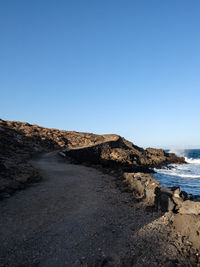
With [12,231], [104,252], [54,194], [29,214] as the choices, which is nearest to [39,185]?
[54,194]

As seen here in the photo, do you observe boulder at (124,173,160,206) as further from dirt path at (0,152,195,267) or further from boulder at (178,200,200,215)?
boulder at (178,200,200,215)

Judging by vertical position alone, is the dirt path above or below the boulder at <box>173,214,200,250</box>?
below

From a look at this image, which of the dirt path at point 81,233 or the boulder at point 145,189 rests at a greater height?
the boulder at point 145,189

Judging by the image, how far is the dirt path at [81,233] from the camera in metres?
3.81

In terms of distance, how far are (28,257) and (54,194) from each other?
4424 mm

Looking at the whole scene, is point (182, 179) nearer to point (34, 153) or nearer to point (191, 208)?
point (191, 208)

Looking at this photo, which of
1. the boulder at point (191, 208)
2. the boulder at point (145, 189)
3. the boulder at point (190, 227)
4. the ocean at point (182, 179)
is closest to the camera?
the boulder at point (190, 227)

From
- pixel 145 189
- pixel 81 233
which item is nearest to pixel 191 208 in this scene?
pixel 145 189

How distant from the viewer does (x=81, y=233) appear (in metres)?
4.89

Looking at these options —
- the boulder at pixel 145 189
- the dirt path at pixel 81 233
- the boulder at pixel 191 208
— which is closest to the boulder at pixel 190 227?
the dirt path at pixel 81 233

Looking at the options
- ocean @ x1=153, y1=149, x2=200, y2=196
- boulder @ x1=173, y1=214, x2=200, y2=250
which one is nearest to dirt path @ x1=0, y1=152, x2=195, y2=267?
boulder @ x1=173, y1=214, x2=200, y2=250

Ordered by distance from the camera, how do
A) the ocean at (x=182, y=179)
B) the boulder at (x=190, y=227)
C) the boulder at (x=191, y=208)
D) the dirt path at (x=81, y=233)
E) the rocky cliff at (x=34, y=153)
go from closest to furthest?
the dirt path at (x=81, y=233) < the boulder at (x=190, y=227) < the boulder at (x=191, y=208) < the rocky cliff at (x=34, y=153) < the ocean at (x=182, y=179)

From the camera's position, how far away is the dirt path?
3.81 metres

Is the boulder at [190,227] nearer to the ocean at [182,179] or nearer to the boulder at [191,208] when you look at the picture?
the boulder at [191,208]
